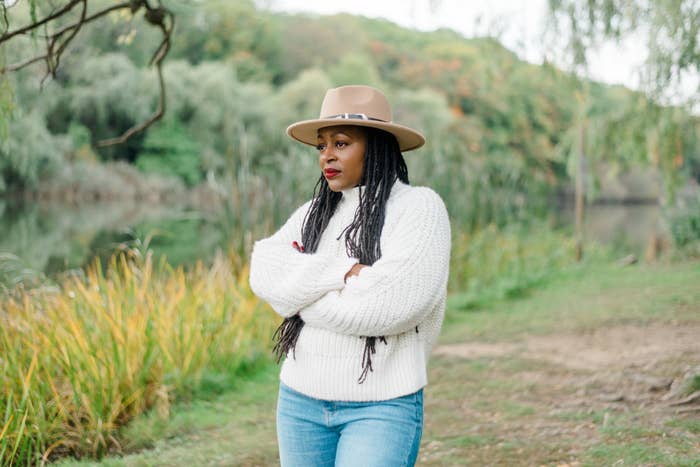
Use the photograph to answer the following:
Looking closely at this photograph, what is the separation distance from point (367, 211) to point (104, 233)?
16582 mm

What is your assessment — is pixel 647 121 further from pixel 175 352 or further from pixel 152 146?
pixel 152 146

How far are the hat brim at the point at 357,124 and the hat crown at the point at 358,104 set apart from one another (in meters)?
0.03

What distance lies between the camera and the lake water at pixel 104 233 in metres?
12.2

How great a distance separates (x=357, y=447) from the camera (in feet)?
5.65

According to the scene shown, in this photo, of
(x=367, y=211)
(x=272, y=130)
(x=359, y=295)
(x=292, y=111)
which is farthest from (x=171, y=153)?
(x=359, y=295)

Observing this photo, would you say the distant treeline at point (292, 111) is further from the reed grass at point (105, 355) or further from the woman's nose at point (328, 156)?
the woman's nose at point (328, 156)

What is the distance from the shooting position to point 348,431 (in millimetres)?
1786

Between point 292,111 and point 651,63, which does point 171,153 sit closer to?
point 292,111

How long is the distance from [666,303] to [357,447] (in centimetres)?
640

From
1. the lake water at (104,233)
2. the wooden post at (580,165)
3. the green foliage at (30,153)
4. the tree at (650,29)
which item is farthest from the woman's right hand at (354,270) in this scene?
the green foliage at (30,153)

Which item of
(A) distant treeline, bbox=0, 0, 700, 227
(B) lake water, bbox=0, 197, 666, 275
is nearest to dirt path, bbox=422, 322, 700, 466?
(A) distant treeline, bbox=0, 0, 700, 227

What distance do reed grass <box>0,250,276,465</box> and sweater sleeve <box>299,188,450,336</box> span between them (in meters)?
2.12

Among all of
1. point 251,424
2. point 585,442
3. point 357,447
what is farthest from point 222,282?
point 357,447

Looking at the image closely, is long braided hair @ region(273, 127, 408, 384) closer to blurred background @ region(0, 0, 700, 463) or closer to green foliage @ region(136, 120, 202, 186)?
blurred background @ region(0, 0, 700, 463)
